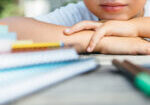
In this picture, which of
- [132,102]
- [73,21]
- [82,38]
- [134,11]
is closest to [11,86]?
[132,102]

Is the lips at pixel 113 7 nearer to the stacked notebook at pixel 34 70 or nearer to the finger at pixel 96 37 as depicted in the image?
the finger at pixel 96 37

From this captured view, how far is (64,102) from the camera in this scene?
263mm

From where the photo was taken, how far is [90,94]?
289mm

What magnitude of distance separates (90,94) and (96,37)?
0.52 metres

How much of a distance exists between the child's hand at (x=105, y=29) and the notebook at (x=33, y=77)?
0.36 metres

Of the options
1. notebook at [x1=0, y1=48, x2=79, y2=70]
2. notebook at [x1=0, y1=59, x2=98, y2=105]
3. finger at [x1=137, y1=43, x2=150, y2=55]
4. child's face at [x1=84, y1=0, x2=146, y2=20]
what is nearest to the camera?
notebook at [x1=0, y1=59, x2=98, y2=105]

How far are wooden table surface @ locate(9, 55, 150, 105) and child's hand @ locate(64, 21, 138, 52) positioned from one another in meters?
0.44

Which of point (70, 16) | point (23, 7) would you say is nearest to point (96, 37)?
point (70, 16)

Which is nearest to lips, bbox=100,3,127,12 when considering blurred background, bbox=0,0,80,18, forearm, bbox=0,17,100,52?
forearm, bbox=0,17,100,52

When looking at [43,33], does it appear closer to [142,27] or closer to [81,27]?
[81,27]

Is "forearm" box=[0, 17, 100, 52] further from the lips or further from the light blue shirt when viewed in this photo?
the light blue shirt

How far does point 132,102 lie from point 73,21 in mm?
1290

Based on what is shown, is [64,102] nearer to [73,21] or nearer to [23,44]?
[23,44]

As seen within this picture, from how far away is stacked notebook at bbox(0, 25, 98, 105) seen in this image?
26 centimetres
